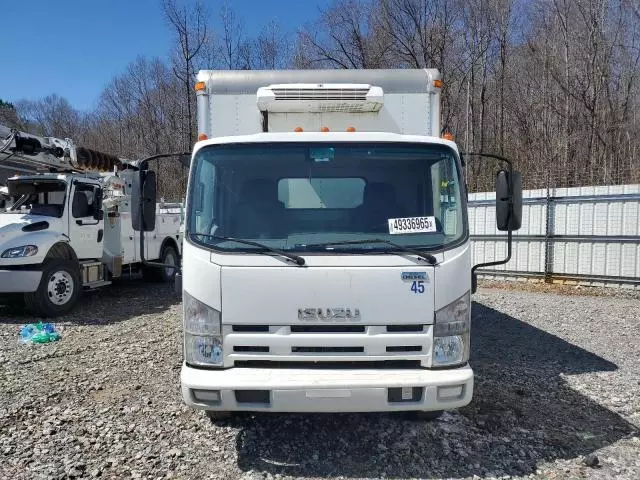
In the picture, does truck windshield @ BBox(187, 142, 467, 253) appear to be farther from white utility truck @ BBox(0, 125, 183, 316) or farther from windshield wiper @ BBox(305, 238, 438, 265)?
white utility truck @ BBox(0, 125, 183, 316)

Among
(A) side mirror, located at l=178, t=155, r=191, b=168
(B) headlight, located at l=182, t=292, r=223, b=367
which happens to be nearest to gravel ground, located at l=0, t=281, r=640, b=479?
(B) headlight, located at l=182, t=292, r=223, b=367

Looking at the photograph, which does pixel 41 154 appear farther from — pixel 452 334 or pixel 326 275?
pixel 452 334

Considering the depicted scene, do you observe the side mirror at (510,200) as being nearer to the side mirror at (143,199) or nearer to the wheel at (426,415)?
the wheel at (426,415)

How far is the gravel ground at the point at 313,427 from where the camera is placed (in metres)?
3.45

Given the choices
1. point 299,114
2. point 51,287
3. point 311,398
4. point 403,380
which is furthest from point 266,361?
point 51,287

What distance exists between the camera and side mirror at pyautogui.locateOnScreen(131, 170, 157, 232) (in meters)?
3.88

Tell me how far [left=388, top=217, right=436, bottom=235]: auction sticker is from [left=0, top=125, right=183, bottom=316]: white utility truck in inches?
220

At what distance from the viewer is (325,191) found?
3.71m

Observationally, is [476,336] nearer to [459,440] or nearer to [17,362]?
[459,440]

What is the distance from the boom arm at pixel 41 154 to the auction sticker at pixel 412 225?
24.6 ft

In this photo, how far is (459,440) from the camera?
379cm

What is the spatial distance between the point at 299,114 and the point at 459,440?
3.02m

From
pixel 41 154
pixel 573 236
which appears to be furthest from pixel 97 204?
pixel 573 236

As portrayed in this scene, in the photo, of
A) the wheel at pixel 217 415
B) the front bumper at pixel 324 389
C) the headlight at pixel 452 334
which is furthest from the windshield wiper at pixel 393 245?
the wheel at pixel 217 415
